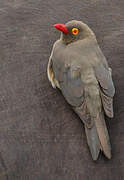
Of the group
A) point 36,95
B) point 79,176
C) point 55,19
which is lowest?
point 79,176

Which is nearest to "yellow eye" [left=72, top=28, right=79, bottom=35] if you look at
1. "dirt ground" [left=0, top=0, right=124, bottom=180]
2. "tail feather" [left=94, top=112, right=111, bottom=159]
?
"dirt ground" [left=0, top=0, right=124, bottom=180]

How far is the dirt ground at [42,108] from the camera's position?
1.08 metres

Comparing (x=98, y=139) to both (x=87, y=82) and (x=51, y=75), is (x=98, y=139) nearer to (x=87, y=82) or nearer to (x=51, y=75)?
(x=87, y=82)

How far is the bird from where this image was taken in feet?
3.50

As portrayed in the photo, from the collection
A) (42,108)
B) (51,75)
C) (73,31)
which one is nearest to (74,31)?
(73,31)

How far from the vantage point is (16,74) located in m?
1.25

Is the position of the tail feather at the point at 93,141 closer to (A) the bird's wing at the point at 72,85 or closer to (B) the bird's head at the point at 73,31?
(A) the bird's wing at the point at 72,85

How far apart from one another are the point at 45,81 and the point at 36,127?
0.63 ft

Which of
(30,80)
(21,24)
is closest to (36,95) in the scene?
(30,80)

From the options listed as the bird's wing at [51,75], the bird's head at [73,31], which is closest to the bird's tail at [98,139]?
the bird's wing at [51,75]

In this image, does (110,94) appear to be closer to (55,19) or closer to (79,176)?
(79,176)

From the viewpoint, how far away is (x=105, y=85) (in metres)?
1.11

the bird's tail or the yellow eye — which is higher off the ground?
the yellow eye

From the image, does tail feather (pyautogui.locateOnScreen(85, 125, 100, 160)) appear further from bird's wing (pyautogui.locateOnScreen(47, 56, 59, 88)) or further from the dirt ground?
bird's wing (pyautogui.locateOnScreen(47, 56, 59, 88))
